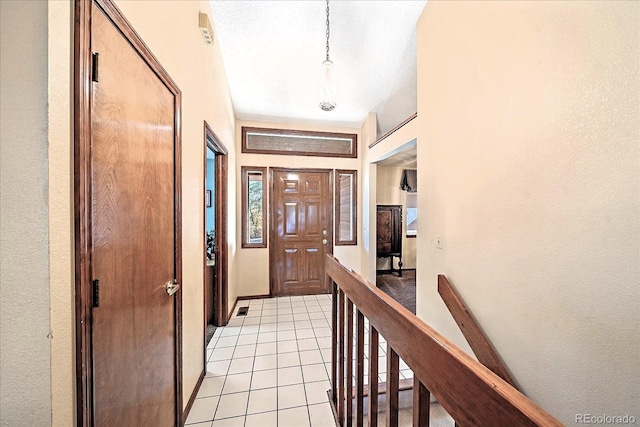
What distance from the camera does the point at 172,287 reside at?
128 centimetres

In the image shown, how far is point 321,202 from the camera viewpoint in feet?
→ 12.2

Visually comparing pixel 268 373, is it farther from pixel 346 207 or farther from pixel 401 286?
pixel 401 286

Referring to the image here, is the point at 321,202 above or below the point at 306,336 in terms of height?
above

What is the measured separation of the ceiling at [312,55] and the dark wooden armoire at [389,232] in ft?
6.93

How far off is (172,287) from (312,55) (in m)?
2.50

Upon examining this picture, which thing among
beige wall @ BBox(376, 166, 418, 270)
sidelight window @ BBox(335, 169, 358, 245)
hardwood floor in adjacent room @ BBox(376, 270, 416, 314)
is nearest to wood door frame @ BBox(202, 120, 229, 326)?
sidelight window @ BBox(335, 169, 358, 245)

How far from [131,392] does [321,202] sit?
9.93 feet

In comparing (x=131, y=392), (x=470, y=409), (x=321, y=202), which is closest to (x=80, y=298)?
(x=131, y=392)

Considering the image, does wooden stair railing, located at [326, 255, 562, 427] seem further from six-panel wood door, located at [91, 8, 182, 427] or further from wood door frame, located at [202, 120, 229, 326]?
wood door frame, located at [202, 120, 229, 326]

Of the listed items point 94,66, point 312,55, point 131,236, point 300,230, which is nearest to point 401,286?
point 300,230

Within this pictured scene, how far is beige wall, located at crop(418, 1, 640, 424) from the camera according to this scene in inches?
34.9

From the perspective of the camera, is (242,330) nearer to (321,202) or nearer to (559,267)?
(321,202)

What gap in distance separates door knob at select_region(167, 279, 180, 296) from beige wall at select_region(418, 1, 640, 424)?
1866 mm

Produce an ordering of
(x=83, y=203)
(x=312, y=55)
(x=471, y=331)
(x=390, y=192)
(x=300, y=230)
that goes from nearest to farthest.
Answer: (x=83, y=203) < (x=471, y=331) < (x=312, y=55) < (x=300, y=230) < (x=390, y=192)
